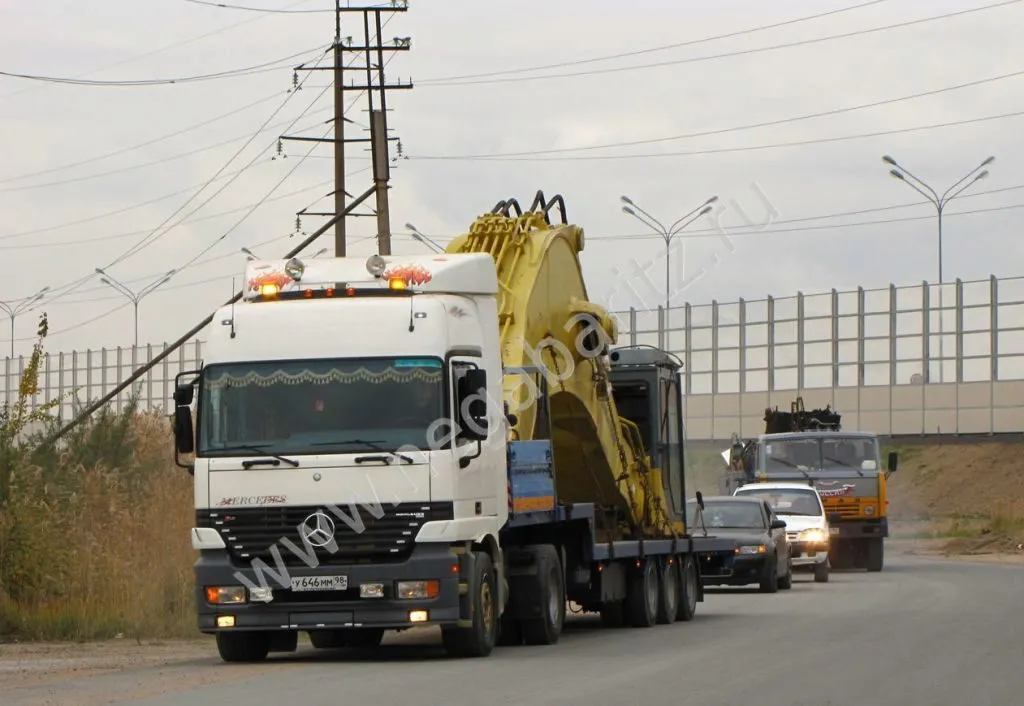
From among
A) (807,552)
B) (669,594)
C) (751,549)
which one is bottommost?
(807,552)

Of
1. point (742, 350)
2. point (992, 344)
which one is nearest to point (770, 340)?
point (742, 350)

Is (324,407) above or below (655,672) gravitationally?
above

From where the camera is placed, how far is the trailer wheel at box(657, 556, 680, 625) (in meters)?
23.9

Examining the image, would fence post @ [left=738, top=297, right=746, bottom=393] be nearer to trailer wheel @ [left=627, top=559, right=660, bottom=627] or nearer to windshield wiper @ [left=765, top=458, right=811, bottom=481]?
windshield wiper @ [left=765, top=458, right=811, bottom=481]

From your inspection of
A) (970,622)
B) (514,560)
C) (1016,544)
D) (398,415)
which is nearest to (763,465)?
(1016,544)

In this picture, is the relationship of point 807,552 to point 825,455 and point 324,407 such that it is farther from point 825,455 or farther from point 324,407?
point 324,407

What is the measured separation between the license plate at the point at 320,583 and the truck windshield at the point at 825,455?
26.4 m

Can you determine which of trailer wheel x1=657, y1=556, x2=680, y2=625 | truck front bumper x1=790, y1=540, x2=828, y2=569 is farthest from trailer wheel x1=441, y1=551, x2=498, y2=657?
truck front bumper x1=790, y1=540, x2=828, y2=569

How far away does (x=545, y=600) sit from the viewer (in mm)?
18875

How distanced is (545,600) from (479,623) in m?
2.10

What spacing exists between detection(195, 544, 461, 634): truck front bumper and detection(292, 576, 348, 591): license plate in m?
0.02

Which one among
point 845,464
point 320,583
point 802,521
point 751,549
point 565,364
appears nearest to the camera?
point 320,583

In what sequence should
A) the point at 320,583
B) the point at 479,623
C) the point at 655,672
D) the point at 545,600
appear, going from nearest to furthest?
the point at 655,672
the point at 320,583
the point at 479,623
the point at 545,600

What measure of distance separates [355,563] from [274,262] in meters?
3.22
